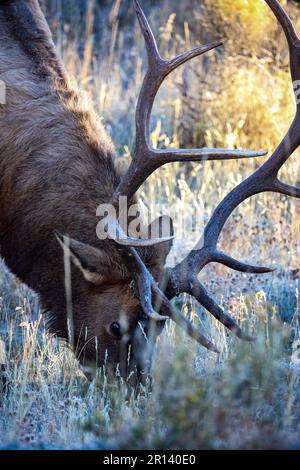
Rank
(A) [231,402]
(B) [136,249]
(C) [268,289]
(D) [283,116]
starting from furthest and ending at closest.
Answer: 1. (D) [283,116]
2. (C) [268,289]
3. (B) [136,249]
4. (A) [231,402]

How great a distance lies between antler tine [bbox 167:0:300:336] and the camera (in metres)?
5.55

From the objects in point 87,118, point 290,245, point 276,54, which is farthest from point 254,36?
point 87,118

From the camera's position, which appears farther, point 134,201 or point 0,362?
point 0,362

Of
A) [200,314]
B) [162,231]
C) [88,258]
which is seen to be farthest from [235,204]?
[200,314]

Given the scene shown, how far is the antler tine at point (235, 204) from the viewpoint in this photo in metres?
5.55

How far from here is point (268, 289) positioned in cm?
746

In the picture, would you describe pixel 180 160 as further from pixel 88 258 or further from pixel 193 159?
pixel 88 258

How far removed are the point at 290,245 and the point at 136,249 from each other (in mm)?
2853

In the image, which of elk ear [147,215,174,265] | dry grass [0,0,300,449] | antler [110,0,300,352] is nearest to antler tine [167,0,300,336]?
antler [110,0,300,352]

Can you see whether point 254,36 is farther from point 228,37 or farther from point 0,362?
point 0,362

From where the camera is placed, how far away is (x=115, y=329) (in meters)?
5.56

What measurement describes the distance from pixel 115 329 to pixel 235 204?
104cm

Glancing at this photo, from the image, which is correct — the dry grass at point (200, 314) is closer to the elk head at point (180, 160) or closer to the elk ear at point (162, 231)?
the elk head at point (180, 160)

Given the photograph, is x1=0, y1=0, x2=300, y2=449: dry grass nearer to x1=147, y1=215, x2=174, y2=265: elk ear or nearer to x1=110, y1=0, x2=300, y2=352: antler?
x1=110, y1=0, x2=300, y2=352: antler
